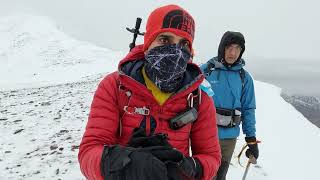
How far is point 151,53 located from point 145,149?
710mm

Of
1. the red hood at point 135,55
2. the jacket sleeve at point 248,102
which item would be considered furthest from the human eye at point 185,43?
the jacket sleeve at point 248,102

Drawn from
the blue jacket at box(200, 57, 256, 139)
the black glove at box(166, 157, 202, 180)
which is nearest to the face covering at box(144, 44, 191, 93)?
the black glove at box(166, 157, 202, 180)

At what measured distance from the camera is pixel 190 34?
2.76 m

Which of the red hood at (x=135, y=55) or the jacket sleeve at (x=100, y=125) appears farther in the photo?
the red hood at (x=135, y=55)

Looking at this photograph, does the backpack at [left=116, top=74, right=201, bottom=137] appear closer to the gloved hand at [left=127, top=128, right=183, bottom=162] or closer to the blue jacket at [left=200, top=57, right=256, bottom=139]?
the gloved hand at [left=127, top=128, right=183, bottom=162]

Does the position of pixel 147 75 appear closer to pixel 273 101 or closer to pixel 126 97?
pixel 126 97

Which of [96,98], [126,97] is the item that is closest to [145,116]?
[126,97]

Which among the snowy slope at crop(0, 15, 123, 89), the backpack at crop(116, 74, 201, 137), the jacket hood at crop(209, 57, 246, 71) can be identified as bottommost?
the snowy slope at crop(0, 15, 123, 89)

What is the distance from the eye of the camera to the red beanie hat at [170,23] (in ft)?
8.80

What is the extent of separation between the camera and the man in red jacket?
2355 mm

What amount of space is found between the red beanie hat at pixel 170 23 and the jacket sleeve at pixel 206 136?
479mm

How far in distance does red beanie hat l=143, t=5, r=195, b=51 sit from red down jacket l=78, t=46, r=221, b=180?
169 millimetres

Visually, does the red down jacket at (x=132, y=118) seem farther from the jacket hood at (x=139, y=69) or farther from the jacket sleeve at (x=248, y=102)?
the jacket sleeve at (x=248, y=102)

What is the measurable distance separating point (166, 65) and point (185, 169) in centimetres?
66
